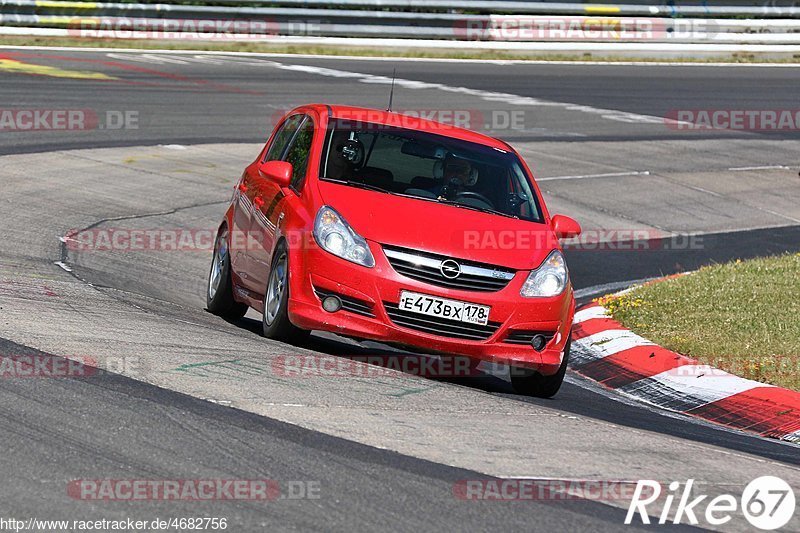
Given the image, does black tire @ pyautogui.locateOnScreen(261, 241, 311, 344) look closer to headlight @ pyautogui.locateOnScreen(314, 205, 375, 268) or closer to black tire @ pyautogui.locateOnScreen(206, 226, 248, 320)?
headlight @ pyautogui.locateOnScreen(314, 205, 375, 268)

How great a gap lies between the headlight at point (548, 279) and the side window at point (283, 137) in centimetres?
232

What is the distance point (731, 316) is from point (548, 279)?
2.78 meters

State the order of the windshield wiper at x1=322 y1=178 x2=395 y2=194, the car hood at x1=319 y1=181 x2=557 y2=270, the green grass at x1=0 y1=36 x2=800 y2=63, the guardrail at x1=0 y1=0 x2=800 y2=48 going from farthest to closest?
the guardrail at x1=0 y1=0 x2=800 y2=48
the green grass at x1=0 y1=36 x2=800 y2=63
the windshield wiper at x1=322 y1=178 x2=395 y2=194
the car hood at x1=319 y1=181 x2=557 y2=270

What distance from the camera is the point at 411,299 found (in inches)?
303

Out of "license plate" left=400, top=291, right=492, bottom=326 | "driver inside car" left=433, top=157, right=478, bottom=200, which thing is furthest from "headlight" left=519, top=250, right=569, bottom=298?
"driver inside car" left=433, top=157, right=478, bottom=200

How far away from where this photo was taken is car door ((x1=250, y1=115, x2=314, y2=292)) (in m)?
8.58

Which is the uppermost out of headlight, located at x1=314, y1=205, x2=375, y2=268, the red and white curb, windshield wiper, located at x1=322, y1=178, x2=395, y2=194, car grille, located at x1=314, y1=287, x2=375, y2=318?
windshield wiper, located at x1=322, y1=178, x2=395, y2=194

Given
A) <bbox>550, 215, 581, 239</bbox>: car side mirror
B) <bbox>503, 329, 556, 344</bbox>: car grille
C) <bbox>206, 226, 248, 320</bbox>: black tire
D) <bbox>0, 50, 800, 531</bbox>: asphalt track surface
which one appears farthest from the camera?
<bbox>206, 226, 248, 320</bbox>: black tire

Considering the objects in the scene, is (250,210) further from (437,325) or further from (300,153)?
(437,325)

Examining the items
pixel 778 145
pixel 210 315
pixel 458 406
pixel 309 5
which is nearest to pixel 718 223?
pixel 778 145

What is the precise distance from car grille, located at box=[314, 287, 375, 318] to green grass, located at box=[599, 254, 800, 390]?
8.74 feet

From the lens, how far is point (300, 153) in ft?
29.8

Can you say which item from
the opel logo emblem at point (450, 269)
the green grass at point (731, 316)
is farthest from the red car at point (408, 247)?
the green grass at point (731, 316)

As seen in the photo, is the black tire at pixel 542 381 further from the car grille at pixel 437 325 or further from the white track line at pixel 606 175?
the white track line at pixel 606 175
